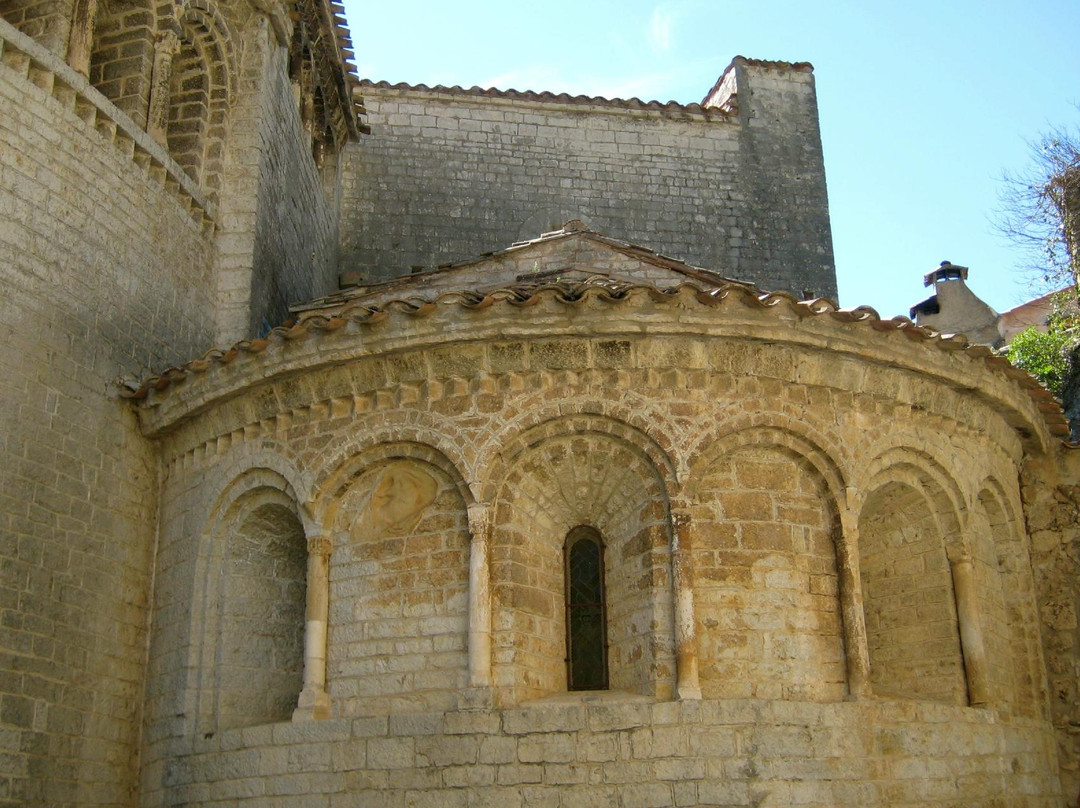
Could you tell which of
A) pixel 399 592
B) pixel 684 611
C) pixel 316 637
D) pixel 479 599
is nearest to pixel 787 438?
pixel 684 611

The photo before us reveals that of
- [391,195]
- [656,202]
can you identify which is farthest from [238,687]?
[656,202]

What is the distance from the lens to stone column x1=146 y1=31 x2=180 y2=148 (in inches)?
431

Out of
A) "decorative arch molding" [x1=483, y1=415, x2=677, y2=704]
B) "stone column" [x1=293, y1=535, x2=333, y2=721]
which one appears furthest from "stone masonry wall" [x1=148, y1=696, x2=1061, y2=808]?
"decorative arch molding" [x1=483, y1=415, x2=677, y2=704]

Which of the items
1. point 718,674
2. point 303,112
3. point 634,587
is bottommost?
point 718,674

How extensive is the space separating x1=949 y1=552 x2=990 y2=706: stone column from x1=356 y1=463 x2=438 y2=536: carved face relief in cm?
386

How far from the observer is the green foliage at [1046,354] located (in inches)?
617

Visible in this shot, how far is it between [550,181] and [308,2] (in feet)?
15.5

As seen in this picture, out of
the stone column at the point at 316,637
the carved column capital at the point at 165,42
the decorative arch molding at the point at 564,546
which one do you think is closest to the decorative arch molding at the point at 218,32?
the carved column capital at the point at 165,42

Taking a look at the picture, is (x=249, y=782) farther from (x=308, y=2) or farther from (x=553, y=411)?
(x=308, y=2)

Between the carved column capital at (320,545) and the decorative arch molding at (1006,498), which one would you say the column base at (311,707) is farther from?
the decorative arch molding at (1006,498)

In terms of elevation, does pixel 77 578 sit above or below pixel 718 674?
above

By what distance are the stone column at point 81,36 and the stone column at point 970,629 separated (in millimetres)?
7800

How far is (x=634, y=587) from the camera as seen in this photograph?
831cm

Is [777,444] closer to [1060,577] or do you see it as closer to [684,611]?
[684,611]
